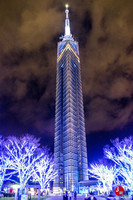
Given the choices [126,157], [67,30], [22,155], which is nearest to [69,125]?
[22,155]

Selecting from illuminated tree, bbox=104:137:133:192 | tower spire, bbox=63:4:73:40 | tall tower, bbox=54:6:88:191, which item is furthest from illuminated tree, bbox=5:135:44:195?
tower spire, bbox=63:4:73:40

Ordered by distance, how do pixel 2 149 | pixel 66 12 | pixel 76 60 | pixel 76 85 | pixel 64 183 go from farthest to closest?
pixel 66 12 → pixel 76 60 → pixel 76 85 → pixel 64 183 → pixel 2 149

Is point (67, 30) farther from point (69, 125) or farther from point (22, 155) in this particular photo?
point (22, 155)

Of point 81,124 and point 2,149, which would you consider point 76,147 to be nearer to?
point 81,124

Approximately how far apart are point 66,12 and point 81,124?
334 ft

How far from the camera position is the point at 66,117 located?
322 feet

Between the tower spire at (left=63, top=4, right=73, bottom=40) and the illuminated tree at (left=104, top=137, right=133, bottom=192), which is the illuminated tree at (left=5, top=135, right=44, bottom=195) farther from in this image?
the tower spire at (left=63, top=4, right=73, bottom=40)

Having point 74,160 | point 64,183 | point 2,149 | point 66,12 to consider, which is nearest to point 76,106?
point 74,160

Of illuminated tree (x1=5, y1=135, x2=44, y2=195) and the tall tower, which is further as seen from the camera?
the tall tower

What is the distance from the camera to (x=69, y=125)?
307 feet

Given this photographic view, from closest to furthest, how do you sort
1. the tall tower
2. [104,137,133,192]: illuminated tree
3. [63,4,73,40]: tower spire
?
[104,137,133,192]: illuminated tree
the tall tower
[63,4,73,40]: tower spire

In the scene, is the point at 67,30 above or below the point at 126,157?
above

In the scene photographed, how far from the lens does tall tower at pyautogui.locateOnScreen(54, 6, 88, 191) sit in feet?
284

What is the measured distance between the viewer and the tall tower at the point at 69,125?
284 ft
